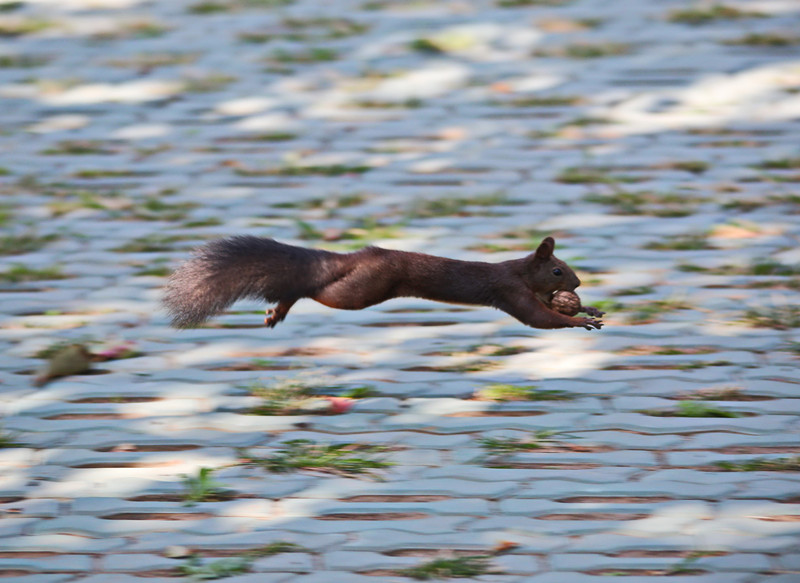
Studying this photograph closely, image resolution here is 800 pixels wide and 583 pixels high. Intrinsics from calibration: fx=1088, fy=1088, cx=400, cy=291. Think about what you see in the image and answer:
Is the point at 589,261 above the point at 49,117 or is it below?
below

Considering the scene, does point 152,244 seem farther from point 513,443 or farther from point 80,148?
point 513,443

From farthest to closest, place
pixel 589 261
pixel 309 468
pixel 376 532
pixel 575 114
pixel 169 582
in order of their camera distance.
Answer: pixel 575 114, pixel 589 261, pixel 309 468, pixel 376 532, pixel 169 582

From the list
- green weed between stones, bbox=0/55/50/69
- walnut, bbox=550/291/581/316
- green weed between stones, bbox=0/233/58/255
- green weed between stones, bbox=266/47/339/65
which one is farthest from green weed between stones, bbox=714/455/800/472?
green weed between stones, bbox=0/55/50/69

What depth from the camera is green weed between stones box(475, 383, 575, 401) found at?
3.57 meters

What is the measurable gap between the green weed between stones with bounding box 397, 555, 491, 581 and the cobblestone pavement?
0.04ft

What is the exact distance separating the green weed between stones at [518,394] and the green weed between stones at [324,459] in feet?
1.64

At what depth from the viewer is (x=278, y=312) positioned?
12.5 feet

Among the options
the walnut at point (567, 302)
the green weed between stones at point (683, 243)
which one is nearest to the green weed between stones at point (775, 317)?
the green weed between stones at point (683, 243)

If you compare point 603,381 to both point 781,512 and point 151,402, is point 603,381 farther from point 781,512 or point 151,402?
point 151,402

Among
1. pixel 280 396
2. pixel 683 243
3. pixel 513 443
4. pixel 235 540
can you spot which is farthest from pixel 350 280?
pixel 683 243

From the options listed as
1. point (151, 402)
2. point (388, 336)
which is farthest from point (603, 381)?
point (151, 402)

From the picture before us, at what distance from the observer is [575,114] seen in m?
6.04

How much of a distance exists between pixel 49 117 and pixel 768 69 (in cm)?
414

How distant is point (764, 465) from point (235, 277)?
5.72 ft
